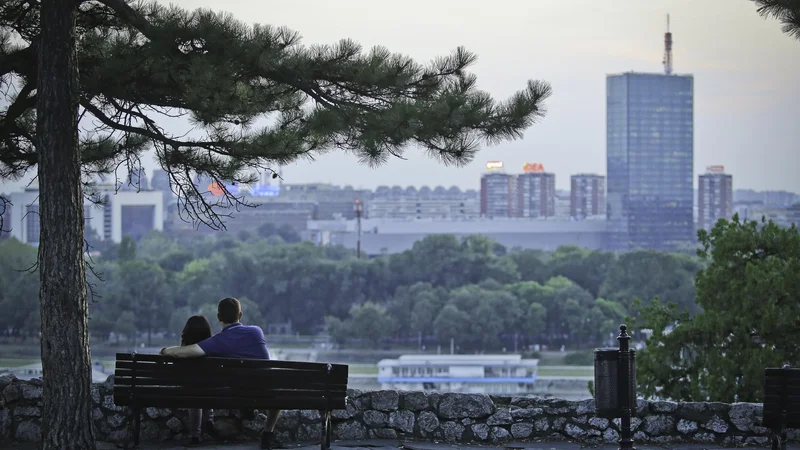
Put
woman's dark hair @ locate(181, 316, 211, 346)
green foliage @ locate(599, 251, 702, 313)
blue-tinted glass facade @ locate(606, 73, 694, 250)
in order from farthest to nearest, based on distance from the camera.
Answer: blue-tinted glass facade @ locate(606, 73, 694, 250) → green foliage @ locate(599, 251, 702, 313) → woman's dark hair @ locate(181, 316, 211, 346)

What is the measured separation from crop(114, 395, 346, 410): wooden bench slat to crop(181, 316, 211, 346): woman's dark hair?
577mm

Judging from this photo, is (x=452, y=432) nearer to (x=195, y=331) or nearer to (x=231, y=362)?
(x=231, y=362)

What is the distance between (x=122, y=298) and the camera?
75.1m

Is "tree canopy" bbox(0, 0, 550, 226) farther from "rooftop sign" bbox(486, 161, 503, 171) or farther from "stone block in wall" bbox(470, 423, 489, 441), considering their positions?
"rooftop sign" bbox(486, 161, 503, 171)

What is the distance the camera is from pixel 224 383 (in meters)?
5.46

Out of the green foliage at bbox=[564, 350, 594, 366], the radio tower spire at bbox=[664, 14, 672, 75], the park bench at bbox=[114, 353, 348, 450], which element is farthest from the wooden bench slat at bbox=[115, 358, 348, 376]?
the radio tower spire at bbox=[664, 14, 672, 75]

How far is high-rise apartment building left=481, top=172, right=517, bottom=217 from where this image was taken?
154000 mm

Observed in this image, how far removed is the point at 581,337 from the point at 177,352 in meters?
68.6

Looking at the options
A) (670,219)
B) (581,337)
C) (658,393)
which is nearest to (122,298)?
(581,337)

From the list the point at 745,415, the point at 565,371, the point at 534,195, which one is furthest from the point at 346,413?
the point at 534,195

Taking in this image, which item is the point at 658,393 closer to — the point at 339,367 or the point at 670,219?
the point at 339,367

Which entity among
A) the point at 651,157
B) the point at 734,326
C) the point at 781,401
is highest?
the point at 651,157

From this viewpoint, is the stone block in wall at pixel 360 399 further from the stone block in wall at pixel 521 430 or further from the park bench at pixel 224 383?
the stone block in wall at pixel 521 430

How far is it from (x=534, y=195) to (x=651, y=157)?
16.6 m
